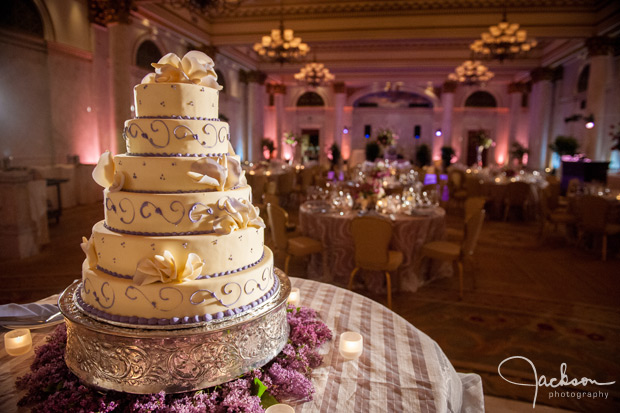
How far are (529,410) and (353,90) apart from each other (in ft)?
68.3

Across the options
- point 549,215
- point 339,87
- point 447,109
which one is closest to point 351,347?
point 549,215

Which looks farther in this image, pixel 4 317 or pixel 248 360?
pixel 4 317

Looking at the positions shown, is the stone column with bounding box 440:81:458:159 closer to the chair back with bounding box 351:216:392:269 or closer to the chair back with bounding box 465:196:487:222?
the chair back with bounding box 465:196:487:222

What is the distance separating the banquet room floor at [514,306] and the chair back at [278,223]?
638 mm

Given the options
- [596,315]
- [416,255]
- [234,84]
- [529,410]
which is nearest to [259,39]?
[234,84]

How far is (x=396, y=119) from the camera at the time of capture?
22.0 meters

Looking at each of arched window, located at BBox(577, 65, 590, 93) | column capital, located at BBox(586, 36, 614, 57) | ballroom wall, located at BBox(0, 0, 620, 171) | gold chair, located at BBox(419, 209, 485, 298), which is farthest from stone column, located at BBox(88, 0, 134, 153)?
arched window, located at BBox(577, 65, 590, 93)

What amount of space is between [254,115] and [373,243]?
1387 centimetres

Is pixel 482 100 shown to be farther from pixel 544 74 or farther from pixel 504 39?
pixel 504 39

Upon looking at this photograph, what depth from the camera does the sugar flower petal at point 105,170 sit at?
162 centimetres

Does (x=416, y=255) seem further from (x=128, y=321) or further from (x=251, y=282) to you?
(x=128, y=321)

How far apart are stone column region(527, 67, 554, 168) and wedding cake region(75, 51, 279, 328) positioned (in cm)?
1757

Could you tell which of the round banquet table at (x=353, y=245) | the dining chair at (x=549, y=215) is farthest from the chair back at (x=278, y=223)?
the dining chair at (x=549, y=215)

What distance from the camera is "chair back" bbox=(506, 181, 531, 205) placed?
8938 millimetres
